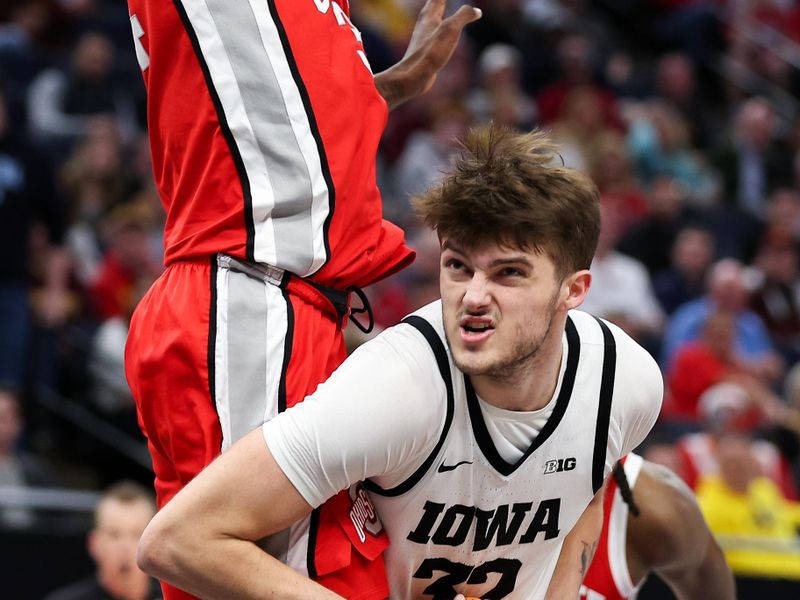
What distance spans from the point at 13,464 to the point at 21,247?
46.8 inches

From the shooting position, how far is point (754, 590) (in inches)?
219

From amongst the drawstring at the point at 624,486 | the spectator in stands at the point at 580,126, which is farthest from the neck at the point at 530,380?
the spectator in stands at the point at 580,126

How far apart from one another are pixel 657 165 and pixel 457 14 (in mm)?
7066

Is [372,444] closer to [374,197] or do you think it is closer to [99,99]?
[374,197]

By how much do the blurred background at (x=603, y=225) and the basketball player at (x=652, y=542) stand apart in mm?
1575

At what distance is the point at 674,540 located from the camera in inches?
157

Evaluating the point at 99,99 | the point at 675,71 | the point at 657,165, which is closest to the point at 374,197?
the point at 99,99

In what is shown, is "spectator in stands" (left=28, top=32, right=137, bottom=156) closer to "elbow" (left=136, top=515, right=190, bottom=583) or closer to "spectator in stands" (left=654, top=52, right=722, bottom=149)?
"spectator in stands" (left=654, top=52, right=722, bottom=149)

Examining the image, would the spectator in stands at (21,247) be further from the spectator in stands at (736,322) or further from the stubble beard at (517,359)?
the stubble beard at (517,359)

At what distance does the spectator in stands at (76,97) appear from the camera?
29.2 feet

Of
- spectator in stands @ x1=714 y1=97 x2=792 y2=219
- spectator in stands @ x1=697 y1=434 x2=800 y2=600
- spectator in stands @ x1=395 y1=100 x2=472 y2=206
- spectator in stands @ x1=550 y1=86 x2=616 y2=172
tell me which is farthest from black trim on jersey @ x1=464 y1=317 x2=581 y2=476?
spectator in stands @ x1=714 y1=97 x2=792 y2=219

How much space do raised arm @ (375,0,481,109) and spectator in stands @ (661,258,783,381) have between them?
4.36 meters

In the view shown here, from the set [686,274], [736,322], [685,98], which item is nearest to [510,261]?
[736,322]

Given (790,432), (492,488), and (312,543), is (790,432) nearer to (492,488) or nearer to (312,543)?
(492,488)
